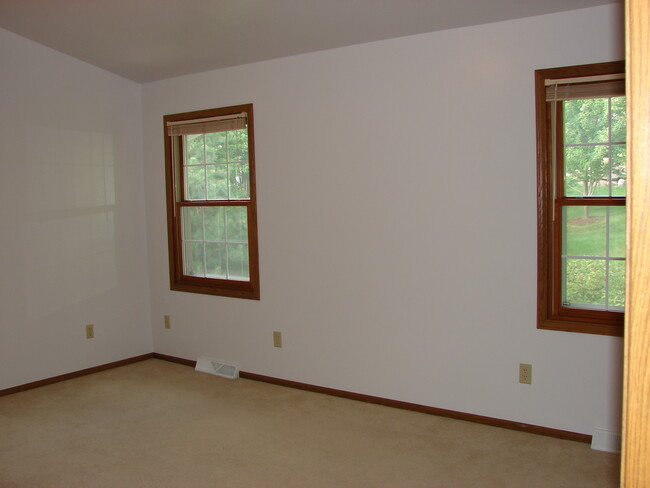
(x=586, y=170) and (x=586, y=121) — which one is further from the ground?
(x=586, y=121)

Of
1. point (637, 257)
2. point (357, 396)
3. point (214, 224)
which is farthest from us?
point (214, 224)

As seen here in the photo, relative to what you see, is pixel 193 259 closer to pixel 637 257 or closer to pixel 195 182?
pixel 195 182

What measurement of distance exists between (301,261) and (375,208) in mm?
721

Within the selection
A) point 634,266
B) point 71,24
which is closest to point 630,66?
point 634,266

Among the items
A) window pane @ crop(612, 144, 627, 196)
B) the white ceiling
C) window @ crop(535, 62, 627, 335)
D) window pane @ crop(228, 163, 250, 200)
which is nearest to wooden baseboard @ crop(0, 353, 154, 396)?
window pane @ crop(228, 163, 250, 200)

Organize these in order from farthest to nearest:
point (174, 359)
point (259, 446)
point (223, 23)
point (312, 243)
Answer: point (174, 359), point (312, 243), point (223, 23), point (259, 446)

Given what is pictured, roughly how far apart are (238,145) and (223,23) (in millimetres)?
1078

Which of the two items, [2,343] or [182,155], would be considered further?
[182,155]

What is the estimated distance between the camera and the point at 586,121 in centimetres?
299

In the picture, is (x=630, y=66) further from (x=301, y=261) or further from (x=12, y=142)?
(x=12, y=142)

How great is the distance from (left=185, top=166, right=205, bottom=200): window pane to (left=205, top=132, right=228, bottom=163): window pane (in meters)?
0.14

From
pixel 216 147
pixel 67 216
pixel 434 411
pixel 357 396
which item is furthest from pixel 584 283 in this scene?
pixel 67 216

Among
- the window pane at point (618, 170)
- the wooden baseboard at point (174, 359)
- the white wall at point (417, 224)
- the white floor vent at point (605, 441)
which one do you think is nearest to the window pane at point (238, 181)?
the white wall at point (417, 224)

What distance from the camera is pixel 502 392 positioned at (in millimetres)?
3244
